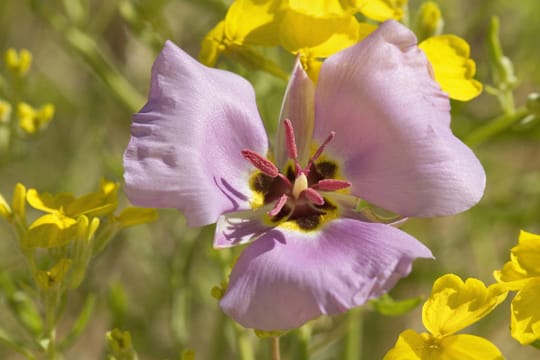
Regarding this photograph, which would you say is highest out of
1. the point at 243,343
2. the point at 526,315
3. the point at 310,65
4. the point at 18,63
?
the point at 310,65

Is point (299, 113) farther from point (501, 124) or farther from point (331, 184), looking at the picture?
point (501, 124)

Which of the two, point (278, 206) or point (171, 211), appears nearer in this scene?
point (278, 206)

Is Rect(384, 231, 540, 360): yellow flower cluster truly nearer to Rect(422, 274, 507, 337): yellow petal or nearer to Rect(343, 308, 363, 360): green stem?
Rect(422, 274, 507, 337): yellow petal

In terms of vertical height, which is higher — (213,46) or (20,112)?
(213,46)

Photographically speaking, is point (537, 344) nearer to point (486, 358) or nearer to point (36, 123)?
point (486, 358)

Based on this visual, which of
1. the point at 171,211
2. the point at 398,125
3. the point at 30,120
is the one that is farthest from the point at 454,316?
the point at 171,211

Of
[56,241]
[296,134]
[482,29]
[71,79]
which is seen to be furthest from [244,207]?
[71,79]
